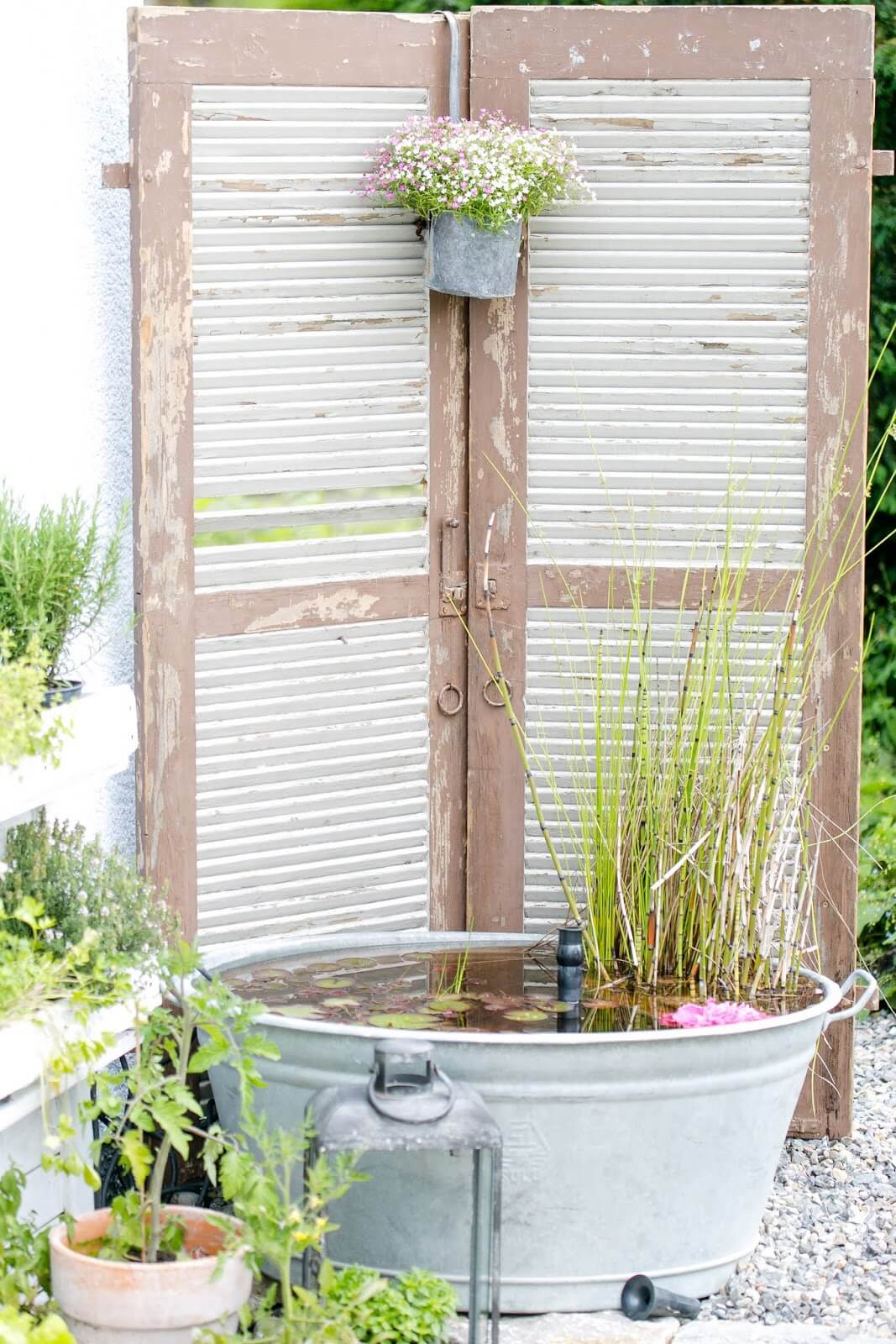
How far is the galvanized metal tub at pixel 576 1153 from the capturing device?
300 cm

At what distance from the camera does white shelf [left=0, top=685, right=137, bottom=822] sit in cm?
263

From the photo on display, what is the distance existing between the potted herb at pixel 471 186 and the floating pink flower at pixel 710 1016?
1489 millimetres

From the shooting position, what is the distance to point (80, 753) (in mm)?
2834

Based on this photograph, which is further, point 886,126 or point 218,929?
point 886,126

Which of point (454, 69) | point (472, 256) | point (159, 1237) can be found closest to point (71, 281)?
point (472, 256)

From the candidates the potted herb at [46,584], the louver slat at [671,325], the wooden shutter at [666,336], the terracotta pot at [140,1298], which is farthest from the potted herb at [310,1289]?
the louver slat at [671,325]

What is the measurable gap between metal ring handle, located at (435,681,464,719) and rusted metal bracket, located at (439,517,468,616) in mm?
164

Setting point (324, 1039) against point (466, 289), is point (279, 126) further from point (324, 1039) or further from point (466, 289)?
point (324, 1039)

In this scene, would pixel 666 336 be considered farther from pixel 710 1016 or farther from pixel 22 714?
pixel 22 714

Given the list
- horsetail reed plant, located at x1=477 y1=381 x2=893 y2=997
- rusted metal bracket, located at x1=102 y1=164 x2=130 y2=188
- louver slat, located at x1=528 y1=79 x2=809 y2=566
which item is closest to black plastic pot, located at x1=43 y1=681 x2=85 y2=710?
horsetail reed plant, located at x1=477 y1=381 x2=893 y2=997

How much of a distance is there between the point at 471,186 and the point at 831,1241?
7.27 ft

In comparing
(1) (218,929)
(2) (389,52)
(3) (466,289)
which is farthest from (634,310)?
(1) (218,929)

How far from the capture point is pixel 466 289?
3615 millimetres

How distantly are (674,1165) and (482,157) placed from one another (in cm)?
196
